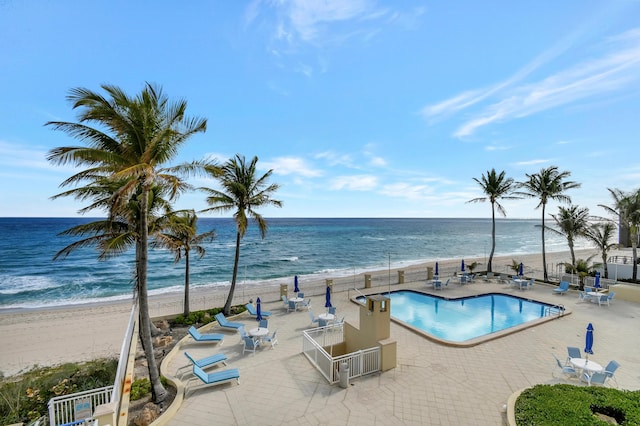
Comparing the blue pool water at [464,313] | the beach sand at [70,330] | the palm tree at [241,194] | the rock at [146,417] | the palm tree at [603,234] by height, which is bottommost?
the beach sand at [70,330]

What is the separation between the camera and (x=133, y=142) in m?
7.95

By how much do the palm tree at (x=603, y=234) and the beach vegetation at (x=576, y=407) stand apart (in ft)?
69.7

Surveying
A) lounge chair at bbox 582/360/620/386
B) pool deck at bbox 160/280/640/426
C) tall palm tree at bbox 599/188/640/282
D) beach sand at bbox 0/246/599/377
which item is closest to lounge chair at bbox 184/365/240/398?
pool deck at bbox 160/280/640/426

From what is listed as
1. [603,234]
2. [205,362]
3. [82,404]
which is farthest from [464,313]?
[82,404]

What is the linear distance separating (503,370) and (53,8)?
1818 cm

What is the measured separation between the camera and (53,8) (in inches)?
356

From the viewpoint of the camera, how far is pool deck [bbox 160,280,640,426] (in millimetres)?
7459

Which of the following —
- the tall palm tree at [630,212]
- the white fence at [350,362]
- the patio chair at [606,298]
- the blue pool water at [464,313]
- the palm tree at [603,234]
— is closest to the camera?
the white fence at [350,362]

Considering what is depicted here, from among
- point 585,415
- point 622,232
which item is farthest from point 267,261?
point 622,232

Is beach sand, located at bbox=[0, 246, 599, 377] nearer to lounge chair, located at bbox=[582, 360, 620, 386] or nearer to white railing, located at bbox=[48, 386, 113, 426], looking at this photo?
lounge chair, located at bbox=[582, 360, 620, 386]

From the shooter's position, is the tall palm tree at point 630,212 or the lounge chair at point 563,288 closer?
the lounge chair at point 563,288

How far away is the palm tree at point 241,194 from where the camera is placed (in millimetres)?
16203

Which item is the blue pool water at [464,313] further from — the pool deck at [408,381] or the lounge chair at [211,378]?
the lounge chair at [211,378]

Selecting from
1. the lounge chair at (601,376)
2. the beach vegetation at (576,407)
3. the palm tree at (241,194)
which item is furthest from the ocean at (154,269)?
the lounge chair at (601,376)
